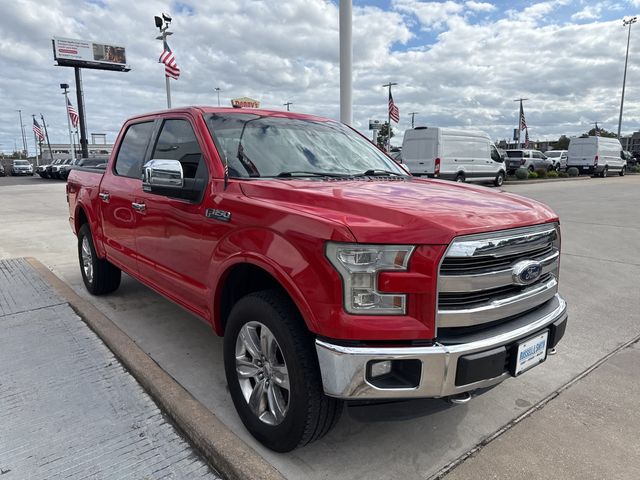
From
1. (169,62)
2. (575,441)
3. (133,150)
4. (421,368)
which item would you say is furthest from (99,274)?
(169,62)

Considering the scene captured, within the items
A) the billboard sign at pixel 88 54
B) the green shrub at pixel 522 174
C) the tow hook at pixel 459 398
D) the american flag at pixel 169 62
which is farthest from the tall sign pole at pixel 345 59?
the billboard sign at pixel 88 54

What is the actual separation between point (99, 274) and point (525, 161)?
31.4 meters

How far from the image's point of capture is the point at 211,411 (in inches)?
113

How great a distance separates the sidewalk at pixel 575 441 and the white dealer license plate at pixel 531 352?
50 cm

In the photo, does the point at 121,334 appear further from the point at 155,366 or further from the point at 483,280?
the point at 483,280

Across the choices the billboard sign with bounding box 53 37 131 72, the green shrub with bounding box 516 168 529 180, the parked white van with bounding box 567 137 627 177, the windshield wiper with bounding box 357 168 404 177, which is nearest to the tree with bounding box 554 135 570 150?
the parked white van with bounding box 567 137 627 177

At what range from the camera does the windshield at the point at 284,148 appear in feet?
10.00

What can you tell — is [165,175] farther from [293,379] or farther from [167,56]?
[167,56]

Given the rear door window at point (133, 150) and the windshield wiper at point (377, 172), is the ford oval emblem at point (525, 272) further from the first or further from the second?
the rear door window at point (133, 150)

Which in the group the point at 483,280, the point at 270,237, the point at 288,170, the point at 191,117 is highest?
the point at 191,117

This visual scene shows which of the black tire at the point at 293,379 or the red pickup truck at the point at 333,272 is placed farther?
the black tire at the point at 293,379

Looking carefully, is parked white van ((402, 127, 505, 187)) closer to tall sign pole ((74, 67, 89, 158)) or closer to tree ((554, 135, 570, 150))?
tall sign pole ((74, 67, 89, 158))

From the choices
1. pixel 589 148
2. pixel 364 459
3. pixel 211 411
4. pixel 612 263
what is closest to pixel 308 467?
pixel 364 459

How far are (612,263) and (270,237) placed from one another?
6.07 m
